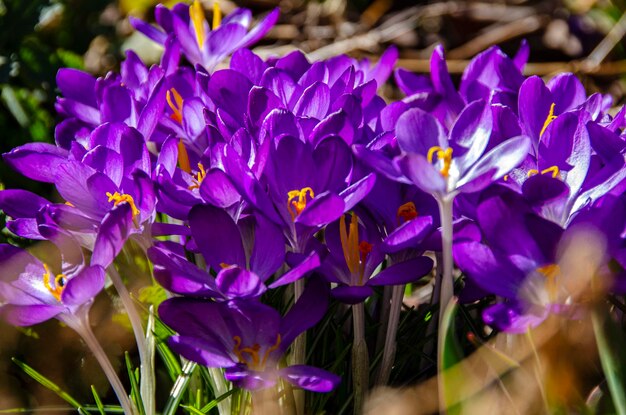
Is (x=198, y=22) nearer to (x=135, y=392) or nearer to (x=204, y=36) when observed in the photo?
(x=204, y=36)

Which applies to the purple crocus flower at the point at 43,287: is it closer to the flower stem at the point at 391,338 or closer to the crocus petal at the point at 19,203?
the crocus petal at the point at 19,203

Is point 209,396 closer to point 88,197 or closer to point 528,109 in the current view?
point 88,197

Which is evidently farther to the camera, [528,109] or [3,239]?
[3,239]

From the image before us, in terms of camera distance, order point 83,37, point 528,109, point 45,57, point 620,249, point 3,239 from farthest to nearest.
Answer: point 83,37
point 45,57
point 3,239
point 528,109
point 620,249

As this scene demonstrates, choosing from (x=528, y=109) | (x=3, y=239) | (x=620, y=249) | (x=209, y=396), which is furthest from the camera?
(x=3, y=239)

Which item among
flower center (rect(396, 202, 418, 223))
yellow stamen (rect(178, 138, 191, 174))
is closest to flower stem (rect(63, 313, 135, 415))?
yellow stamen (rect(178, 138, 191, 174))

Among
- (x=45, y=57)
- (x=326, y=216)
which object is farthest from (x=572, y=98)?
(x=45, y=57)

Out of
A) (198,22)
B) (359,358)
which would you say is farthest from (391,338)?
(198,22)
